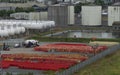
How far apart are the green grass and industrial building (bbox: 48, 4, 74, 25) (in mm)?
10273

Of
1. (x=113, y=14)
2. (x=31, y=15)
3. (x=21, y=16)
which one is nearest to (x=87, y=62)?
(x=113, y=14)

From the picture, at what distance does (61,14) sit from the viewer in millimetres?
19922

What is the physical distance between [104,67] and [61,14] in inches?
460

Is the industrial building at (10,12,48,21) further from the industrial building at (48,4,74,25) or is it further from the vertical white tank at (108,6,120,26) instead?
the vertical white tank at (108,6,120,26)

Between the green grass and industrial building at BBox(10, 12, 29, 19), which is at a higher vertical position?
industrial building at BBox(10, 12, 29, 19)

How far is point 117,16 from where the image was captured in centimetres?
1934

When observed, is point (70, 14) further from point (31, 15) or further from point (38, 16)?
point (31, 15)

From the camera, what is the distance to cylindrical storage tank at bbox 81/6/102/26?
64.9ft

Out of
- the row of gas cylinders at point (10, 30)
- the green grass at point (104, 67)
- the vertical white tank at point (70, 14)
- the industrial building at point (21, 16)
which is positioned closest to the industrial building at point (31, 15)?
the industrial building at point (21, 16)

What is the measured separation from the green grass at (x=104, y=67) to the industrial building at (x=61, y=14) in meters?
10.3

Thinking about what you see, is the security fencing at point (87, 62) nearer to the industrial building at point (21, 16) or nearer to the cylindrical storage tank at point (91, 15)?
the cylindrical storage tank at point (91, 15)

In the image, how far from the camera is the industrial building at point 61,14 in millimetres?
19828

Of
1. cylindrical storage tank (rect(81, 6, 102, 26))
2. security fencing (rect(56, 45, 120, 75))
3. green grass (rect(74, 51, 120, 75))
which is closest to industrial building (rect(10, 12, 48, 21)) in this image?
cylindrical storage tank (rect(81, 6, 102, 26))

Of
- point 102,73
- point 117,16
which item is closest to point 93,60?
point 102,73
